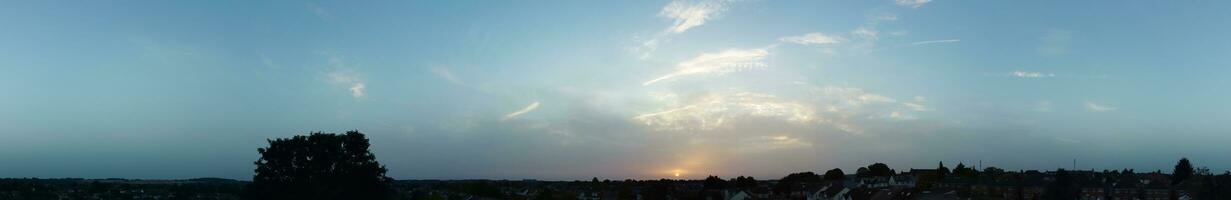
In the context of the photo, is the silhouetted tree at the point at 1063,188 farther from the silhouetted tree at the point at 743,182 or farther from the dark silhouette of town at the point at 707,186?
the silhouetted tree at the point at 743,182

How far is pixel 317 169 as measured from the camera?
52.3 meters

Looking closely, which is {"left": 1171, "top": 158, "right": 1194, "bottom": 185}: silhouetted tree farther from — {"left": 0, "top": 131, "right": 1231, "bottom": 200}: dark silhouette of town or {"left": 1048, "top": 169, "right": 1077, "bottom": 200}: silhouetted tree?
{"left": 1048, "top": 169, "right": 1077, "bottom": 200}: silhouetted tree

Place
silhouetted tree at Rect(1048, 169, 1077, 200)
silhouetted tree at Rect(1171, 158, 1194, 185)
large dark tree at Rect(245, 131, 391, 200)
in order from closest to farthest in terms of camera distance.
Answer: large dark tree at Rect(245, 131, 391, 200), silhouetted tree at Rect(1048, 169, 1077, 200), silhouetted tree at Rect(1171, 158, 1194, 185)

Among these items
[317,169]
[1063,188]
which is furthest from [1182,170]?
[317,169]

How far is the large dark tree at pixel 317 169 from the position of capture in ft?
165

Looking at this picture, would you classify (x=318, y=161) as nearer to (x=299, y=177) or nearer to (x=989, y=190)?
(x=299, y=177)

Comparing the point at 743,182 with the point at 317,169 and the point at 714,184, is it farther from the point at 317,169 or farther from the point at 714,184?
the point at 317,169

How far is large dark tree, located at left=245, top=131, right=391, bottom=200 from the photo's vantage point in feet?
165

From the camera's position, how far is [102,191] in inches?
7288

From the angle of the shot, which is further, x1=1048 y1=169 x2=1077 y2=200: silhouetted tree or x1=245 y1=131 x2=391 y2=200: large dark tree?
x1=1048 y1=169 x2=1077 y2=200: silhouetted tree

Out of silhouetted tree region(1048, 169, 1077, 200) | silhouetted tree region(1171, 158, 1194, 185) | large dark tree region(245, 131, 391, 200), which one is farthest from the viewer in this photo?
silhouetted tree region(1171, 158, 1194, 185)

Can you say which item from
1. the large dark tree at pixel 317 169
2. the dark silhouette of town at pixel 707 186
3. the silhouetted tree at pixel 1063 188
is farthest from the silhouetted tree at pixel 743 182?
the large dark tree at pixel 317 169

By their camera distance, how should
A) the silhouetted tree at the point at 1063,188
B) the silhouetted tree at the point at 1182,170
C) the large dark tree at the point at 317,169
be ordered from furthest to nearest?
the silhouetted tree at the point at 1182,170 < the silhouetted tree at the point at 1063,188 < the large dark tree at the point at 317,169

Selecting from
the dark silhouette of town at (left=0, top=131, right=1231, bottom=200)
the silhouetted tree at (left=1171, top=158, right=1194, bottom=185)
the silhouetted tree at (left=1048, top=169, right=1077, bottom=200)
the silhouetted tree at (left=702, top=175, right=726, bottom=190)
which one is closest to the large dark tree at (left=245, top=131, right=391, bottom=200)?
the dark silhouette of town at (left=0, top=131, right=1231, bottom=200)
